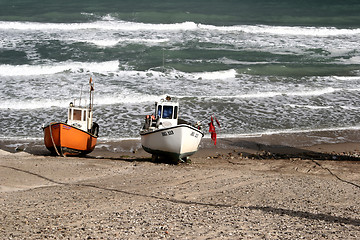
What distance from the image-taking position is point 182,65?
117ft

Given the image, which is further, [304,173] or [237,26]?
[237,26]

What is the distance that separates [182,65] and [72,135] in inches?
720

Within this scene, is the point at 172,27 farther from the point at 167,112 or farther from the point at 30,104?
the point at 167,112

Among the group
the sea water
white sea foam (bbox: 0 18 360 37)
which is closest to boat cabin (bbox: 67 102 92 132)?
the sea water

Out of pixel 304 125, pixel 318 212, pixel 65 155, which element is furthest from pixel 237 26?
pixel 318 212

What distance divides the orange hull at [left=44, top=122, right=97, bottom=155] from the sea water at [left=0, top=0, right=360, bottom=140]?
2636 mm

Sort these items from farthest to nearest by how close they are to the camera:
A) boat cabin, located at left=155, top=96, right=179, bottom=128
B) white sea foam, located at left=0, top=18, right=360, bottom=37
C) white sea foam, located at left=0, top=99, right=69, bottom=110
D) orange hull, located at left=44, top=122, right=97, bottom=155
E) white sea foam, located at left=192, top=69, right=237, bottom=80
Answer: white sea foam, located at left=0, top=18, right=360, bottom=37, white sea foam, located at left=192, top=69, right=237, bottom=80, white sea foam, located at left=0, top=99, right=69, bottom=110, orange hull, located at left=44, top=122, right=97, bottom=155, boat cabin, located at left=155, top=96, right=179, bottom=128

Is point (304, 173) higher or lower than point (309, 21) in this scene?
lower

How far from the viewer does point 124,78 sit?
105 feet

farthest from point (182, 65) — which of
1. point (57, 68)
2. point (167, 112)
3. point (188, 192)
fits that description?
point (188, 192)

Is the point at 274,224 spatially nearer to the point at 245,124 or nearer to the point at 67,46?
the point at 245,124

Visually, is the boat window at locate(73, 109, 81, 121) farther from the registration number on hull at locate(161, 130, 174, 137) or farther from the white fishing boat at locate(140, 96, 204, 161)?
the registration number on hull at locate(161, 130, 174, 137)

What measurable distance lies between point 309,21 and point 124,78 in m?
31.2

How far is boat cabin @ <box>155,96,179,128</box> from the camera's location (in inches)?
712
